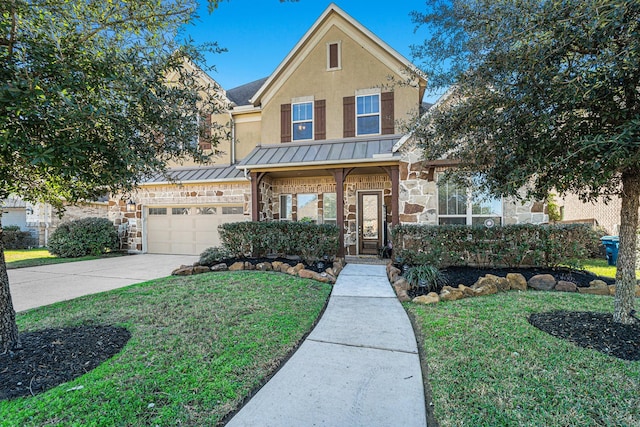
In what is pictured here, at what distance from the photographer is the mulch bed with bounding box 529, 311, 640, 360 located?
3.17m

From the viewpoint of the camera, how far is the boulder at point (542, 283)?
223 inches

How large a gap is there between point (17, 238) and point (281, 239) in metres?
15.4

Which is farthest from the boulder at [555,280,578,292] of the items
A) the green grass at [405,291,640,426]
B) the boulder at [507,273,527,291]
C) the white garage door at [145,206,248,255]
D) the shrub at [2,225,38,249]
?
the shrub at [2,225,38,249]

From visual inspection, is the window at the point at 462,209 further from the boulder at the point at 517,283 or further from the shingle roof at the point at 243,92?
the shingle roof at the point at 243,92

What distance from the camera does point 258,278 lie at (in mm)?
6508

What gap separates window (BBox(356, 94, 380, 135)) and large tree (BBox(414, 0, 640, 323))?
5766 mm

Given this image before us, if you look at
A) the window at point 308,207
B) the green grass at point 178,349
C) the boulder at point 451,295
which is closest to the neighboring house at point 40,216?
the window at point 308,207

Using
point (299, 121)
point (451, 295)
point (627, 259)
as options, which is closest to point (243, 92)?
point (299, 121)

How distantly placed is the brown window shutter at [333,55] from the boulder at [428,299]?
27.9ft

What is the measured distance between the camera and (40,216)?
15047 millimetres

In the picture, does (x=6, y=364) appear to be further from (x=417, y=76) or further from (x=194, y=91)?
(x=417, y=76)

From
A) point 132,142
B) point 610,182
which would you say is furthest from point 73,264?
point 610,182

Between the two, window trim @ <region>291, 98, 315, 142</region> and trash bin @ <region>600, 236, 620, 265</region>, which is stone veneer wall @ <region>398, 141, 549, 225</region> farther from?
trash bin @ <region>600, 236, 620, 265</region>

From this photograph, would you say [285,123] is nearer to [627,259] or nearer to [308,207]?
[308,207]
